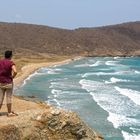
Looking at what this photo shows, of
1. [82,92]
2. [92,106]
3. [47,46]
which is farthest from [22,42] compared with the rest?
[92,106]

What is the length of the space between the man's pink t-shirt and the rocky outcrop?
1.43 meters

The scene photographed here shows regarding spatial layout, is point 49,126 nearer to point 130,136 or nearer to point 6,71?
point 6,71

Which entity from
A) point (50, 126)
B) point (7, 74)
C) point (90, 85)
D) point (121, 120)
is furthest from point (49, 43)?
point (50, 126)

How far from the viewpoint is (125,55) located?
183500 millimetres

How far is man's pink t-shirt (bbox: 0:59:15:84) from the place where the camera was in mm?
13336

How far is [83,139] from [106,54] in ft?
557

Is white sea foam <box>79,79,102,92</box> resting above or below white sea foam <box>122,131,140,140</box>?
below

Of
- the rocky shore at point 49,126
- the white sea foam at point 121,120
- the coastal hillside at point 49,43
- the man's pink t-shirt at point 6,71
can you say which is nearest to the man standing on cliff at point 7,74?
the man's pink t-shirt at point 6,71

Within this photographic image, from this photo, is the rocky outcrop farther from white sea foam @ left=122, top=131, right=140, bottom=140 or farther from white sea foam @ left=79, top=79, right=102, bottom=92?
white sea foam @ left=79, top=79, right=102, bottom=92

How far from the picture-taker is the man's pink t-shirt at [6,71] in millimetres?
13336

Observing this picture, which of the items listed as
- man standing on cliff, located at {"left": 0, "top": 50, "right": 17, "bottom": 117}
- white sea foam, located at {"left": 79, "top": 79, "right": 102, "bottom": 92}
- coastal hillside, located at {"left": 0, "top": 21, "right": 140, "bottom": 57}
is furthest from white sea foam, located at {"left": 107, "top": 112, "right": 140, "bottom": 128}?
coastal hillside, located at {"left": 0, "top": 21, "right": 140, "bottom": 57}

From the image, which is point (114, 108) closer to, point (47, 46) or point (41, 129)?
point (41, 129)

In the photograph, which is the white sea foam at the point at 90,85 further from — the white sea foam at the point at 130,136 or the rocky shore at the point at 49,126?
the rocky shore at the point at 49,126

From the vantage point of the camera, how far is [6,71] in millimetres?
13398
